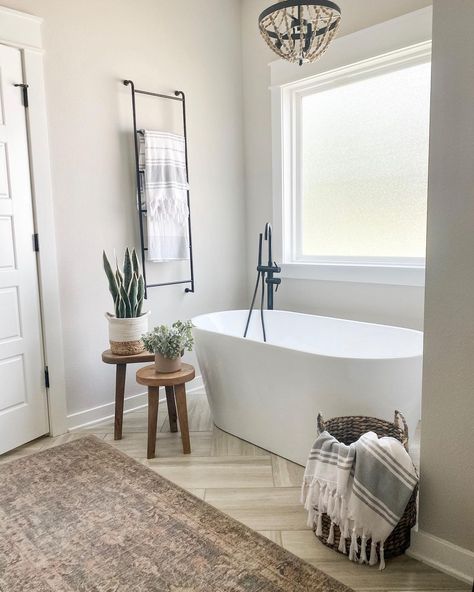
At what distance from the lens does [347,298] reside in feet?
10.4

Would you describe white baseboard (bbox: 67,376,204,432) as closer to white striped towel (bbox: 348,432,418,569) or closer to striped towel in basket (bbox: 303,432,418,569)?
striped towel in basket (bbox: 303,432,418,569)

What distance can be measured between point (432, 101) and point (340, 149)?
5.75 ft

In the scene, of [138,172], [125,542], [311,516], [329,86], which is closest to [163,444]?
[125,542]

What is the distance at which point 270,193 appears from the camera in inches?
140

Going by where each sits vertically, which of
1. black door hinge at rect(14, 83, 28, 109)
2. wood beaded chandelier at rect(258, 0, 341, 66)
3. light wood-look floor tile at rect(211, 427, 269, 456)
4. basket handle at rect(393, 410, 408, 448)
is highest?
wood beaded chandelier at rect(258, 0, 341, 66)

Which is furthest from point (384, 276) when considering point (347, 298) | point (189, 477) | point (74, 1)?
point (74, 1)

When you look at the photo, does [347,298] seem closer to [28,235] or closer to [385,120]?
[385,120]

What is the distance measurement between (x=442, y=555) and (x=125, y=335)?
1.83 meters

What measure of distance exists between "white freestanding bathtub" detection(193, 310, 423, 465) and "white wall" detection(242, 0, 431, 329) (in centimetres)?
25

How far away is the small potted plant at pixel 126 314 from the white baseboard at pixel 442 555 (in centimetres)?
168

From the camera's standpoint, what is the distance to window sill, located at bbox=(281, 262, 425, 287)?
2812mm

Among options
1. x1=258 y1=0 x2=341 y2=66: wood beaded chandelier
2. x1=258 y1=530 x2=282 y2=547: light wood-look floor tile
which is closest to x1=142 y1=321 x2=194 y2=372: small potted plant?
x1=258 y1=530 x2=282 y2=547: light wood-look floor tile

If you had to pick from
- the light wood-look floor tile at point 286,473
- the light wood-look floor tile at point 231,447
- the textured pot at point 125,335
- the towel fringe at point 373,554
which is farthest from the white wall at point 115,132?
the towel fringe at point 373,554

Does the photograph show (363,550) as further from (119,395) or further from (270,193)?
(270,193)
